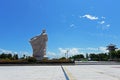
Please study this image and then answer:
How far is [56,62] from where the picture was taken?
4791cm

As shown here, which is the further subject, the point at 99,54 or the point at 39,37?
the point at 99,54

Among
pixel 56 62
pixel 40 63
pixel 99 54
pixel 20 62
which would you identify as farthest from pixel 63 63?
pixel 99 54

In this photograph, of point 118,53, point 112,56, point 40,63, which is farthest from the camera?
point 112,56

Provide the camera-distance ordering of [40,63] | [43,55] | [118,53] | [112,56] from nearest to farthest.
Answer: [40,63] → [43,55] → [118,53] → [112,56]

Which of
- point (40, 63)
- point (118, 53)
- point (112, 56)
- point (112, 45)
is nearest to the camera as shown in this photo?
point (40, 63)

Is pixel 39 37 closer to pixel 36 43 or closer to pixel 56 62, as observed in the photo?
pixel 36 43

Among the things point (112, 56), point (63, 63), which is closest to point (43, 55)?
point (63, 63)

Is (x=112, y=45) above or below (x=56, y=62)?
above

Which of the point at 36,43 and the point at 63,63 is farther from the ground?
the point at 36,43

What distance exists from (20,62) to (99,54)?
3099 inches

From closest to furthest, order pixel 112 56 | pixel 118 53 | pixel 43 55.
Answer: pixel 43 55 → pixel 118 53 → pixel 112 56

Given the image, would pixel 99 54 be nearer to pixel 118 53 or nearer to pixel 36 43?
pixel 118 53

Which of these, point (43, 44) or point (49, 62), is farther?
point (43, 44)

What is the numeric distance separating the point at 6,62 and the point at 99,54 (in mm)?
79609
